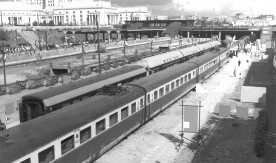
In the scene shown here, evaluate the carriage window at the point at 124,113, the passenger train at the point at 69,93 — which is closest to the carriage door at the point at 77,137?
the passenger train at the point at 69,93

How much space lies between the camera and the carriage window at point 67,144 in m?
13.4

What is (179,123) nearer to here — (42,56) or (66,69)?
(66,69)

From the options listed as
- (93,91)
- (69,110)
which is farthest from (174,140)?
(69,110)

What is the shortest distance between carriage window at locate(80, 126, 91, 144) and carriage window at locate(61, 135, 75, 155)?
2.24 ft

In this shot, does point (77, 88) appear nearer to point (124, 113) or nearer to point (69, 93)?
point (69, 93)

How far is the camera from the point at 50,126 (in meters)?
13.2

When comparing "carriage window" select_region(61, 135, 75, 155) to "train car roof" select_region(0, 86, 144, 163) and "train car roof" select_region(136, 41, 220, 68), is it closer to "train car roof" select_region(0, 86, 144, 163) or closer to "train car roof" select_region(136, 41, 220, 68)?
"train car roof" select_region(0, 86, 144, 163)

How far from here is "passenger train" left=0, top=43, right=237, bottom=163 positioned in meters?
11.7

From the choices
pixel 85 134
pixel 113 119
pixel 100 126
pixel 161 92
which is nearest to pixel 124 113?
pixel 113 119

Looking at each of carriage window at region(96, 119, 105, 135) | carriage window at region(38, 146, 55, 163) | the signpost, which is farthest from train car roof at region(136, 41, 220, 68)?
carriage window at region(38, 146, 55, 163)

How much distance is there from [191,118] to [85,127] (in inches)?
271

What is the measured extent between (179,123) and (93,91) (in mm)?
6730

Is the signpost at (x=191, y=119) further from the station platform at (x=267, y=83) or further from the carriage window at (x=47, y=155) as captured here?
→ the carriage window at (x=47, y=155)

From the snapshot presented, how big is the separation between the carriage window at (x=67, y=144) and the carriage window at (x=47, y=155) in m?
0.68
